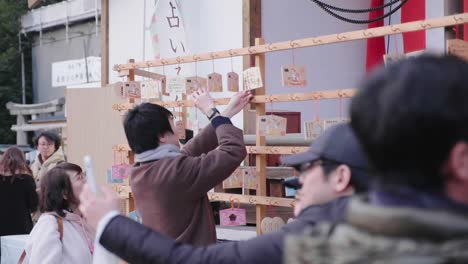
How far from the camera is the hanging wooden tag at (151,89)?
4.61 m

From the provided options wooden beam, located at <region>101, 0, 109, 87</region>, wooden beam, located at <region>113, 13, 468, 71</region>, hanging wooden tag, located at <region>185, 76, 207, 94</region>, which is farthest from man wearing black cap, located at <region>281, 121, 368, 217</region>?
wooden beam, located at <region>101, 0, 109, 87</region>

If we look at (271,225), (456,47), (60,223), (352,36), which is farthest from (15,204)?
(456,47)

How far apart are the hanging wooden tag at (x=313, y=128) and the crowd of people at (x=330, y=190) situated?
412mm

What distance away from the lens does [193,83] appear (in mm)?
4414

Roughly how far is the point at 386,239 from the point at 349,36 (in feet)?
8.40

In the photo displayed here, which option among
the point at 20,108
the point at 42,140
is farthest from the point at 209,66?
the point at 20,108

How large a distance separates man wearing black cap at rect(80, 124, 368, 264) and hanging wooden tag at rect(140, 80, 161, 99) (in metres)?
2.62

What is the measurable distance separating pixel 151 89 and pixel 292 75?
1155 mm

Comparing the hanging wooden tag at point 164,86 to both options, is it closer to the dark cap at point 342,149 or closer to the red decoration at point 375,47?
the dark cap at point 342,149

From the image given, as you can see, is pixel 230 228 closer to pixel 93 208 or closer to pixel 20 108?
pixel 93 208

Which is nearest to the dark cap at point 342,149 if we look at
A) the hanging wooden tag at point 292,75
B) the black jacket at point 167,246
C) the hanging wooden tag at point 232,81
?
the black jacket at point 167,246

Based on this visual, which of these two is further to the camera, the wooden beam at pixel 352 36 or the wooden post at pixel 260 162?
the wooden post at pixel 260 162

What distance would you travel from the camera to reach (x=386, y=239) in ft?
3.90

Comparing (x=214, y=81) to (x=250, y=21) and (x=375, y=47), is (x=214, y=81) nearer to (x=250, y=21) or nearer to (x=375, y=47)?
(x=250, y=21)
